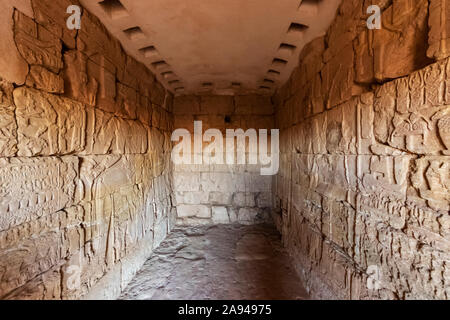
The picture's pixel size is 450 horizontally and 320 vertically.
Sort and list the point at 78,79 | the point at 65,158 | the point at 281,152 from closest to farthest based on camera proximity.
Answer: the point at 65,158 → the point at 78,79 → the point at 281,152

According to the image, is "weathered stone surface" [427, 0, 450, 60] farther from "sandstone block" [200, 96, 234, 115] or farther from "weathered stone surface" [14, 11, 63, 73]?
"sandstone block" [200, 96, 234, 115]

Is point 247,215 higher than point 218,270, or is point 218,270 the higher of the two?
point 247,215

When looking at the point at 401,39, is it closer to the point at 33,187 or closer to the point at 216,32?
the point at 216,32

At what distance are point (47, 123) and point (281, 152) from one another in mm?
4573

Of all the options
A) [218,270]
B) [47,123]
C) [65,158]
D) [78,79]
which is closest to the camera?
[47,123]

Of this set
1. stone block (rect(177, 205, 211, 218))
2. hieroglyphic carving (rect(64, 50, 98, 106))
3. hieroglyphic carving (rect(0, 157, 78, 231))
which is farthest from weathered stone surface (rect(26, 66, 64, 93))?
stone block (rect(177, 205, 211, 218))

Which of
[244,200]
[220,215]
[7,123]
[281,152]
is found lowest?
[220,215]

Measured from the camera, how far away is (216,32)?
300 centimetres

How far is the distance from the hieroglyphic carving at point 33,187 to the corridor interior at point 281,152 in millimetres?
14

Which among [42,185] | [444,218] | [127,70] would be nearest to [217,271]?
[42,185]

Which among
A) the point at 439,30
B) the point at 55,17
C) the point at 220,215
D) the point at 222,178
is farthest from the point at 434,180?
Result: the point at 220,215

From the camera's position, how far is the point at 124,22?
2.61m

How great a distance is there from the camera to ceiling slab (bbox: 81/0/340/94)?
2432 mm

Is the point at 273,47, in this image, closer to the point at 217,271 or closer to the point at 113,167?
the point at 113,167
